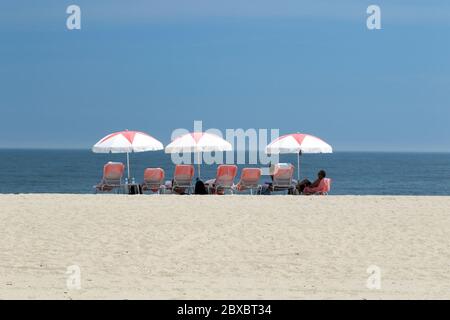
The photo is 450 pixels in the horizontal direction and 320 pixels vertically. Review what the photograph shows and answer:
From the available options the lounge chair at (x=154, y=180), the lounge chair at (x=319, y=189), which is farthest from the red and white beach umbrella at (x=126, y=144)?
the lounge chair at (x=319, y=189)

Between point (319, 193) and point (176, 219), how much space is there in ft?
20.7

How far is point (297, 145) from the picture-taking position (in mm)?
19562

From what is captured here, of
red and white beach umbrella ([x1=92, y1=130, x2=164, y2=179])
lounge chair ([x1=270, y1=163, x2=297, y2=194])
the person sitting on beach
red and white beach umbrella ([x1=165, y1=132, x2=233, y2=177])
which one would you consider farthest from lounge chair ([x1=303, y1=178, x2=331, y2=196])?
red and white beach umbrella ([x1=92, y1=130, x2=164, y2=179])

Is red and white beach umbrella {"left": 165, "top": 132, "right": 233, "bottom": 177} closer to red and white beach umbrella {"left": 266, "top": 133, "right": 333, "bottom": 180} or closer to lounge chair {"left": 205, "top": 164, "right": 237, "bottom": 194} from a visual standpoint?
lounge chair {"left": 205, "top": 164, "right": 237, "bottom": 194}

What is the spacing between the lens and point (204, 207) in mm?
14586

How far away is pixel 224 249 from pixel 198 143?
30.1ft

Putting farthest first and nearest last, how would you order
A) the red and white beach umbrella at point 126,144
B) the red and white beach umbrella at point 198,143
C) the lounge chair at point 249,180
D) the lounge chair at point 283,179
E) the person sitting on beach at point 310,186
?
the red and white beach umbrella at point 126,144 < the red and white beach umbrella at point 198,143 < the lounge chair at point 283,179 < the lounge chair at point 249,180 < the person sitting on beach at point 310,186

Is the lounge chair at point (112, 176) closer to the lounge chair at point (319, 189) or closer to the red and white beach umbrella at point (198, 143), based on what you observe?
the red and white beach umbrella at point (198, 143)

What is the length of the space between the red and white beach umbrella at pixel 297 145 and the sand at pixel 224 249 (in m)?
3.94

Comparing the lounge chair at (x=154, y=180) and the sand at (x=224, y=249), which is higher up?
the lounge chair at (x=154, y=180)

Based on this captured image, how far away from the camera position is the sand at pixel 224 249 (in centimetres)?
806

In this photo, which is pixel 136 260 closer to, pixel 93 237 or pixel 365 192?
pixel 93 237

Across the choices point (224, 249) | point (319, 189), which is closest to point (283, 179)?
point (319, 189)
